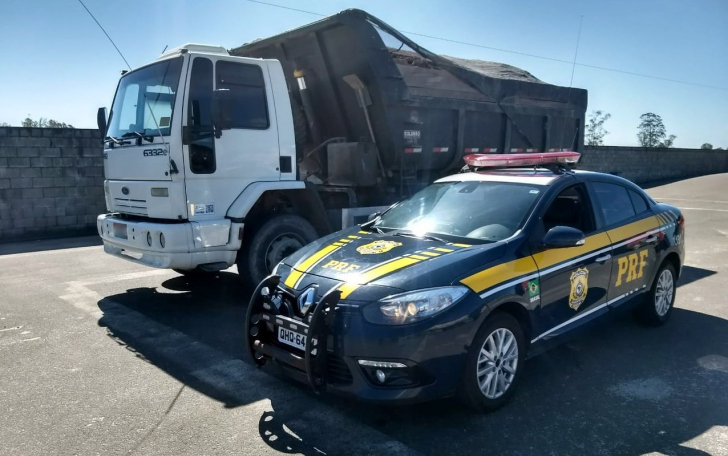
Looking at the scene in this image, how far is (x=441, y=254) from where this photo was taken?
3.95m

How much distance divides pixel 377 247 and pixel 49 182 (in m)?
10.2

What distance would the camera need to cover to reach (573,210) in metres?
4.82

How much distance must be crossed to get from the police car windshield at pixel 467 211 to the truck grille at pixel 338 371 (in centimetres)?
137

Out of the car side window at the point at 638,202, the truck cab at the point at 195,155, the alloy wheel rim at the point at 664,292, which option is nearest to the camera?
the car side window at the point at 638,202

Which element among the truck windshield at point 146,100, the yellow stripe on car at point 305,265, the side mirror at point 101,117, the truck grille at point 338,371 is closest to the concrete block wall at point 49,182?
the side mirror at point 101,117

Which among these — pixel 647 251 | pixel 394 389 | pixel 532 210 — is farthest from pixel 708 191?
pixel 394 389

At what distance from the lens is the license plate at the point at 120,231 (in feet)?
21.1

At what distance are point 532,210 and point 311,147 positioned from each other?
4.11m

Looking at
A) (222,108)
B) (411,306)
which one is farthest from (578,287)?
(222,108)

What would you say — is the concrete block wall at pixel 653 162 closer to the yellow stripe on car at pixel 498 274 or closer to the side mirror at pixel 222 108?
the side mirror at pixel 222 108

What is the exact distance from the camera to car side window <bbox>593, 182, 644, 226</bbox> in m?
5.02

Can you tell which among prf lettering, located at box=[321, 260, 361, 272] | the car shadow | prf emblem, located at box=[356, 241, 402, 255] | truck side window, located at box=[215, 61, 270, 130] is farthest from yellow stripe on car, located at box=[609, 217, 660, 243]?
truck side window, located at box=[215, 61, 270, 130]

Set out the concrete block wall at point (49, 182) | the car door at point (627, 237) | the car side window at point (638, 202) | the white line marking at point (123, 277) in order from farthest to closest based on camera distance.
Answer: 1. the concrete block wall at point (49, 182)
2. the white line marking at point (123, 277)
3. the car side window at point (638, 202)
4. the car door at point (627, 237)

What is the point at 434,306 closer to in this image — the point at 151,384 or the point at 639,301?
the point at 151,384
